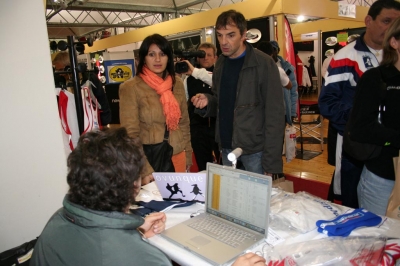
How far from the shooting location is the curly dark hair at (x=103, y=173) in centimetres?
83

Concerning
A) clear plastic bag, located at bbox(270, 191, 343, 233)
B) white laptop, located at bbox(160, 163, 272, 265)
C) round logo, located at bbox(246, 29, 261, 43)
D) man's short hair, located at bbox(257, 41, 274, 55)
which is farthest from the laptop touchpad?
round logo, located at bbox(246, 29, 261, 43)

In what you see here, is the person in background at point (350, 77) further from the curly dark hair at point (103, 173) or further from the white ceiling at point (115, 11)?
the white ceiling at point (115, 11)

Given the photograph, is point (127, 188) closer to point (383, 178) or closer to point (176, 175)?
point (176, 175)

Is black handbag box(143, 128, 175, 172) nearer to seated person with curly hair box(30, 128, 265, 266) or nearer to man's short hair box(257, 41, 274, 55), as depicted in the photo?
seated person with curly hair box(30, 128, 265, 266)

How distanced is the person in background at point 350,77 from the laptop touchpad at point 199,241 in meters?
1.20

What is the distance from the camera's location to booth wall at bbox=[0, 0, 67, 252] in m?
1.99

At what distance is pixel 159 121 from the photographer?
6.99 ft

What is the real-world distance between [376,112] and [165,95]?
4.15ft

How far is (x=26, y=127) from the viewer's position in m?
2.08

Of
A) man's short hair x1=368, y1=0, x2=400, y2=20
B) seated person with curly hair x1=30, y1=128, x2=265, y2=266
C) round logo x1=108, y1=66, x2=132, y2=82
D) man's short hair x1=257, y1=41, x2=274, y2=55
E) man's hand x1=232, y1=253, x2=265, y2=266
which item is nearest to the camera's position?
seated person with curly hair x1=30, y1=128, x2=265, y2=266

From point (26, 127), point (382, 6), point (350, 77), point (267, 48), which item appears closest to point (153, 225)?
point (26, 127)

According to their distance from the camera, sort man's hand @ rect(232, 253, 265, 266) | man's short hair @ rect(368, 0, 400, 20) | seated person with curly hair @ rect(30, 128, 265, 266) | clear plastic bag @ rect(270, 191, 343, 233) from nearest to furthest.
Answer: seated person with curly hair @ rect(30, 128, 265, 266) → man's hand @ rect(232, 253, 265, 266) → clear plastic bag @ rect(270, 191, 343, 233) → man's short hair @ rect(368, 0, 400, 20)

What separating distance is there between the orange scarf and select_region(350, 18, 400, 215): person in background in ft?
3.65

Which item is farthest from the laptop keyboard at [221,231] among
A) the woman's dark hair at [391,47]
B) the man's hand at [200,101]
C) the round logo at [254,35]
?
the round logo at [254,35]
